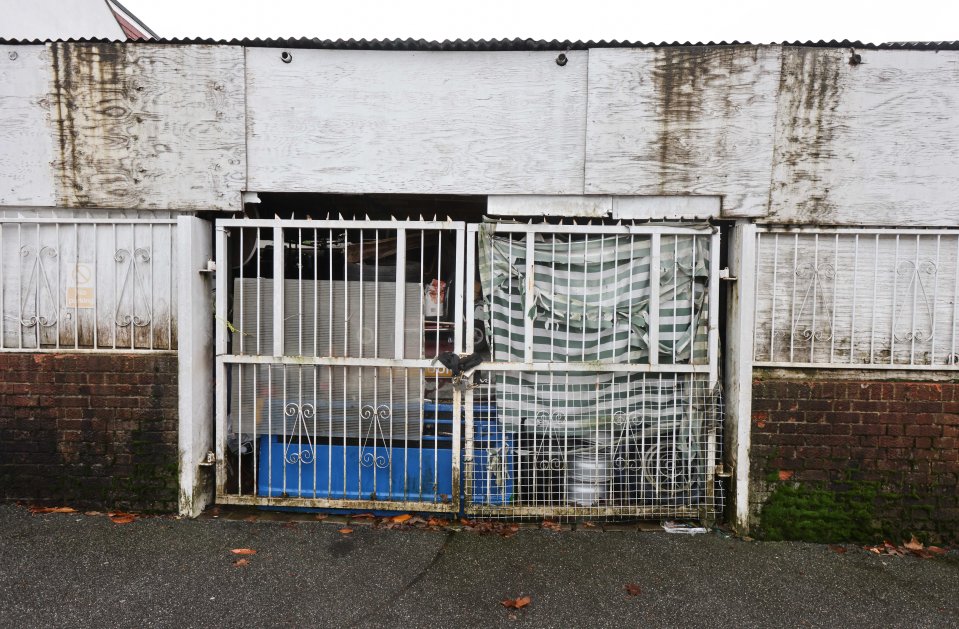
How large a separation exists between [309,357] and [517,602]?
7.55ft

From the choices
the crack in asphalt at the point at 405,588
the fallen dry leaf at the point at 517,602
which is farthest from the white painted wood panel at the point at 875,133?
the crack in asphalt at the point at 405,588

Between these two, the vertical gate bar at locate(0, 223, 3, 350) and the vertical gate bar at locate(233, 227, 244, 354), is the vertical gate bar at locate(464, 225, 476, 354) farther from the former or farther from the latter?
the vertical gate bar at locate(0, 223, 3, 350)

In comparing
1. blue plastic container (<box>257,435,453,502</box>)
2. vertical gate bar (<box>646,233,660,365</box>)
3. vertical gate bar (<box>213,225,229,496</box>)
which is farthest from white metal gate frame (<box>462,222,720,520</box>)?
vertical gate bar (<box>213,225,229,496</box>)

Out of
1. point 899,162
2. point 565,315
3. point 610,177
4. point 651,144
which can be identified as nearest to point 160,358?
point 565,315

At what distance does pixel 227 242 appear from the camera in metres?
4.24

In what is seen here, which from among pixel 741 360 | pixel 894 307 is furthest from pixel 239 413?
pixel 894 307

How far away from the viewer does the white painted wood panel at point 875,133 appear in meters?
3.89

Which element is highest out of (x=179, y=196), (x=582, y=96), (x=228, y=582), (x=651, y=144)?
(x=582, y=96)

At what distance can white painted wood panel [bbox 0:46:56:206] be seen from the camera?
412 cm

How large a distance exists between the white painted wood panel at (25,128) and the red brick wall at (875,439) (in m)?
5.71

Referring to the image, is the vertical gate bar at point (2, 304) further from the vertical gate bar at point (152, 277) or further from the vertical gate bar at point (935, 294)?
the vertical gate bar at point (935, 294)

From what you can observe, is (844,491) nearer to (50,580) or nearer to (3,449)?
(50,580)

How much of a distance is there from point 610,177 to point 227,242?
3.03 meters

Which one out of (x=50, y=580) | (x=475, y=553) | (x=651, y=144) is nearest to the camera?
(x=50, y=580)
